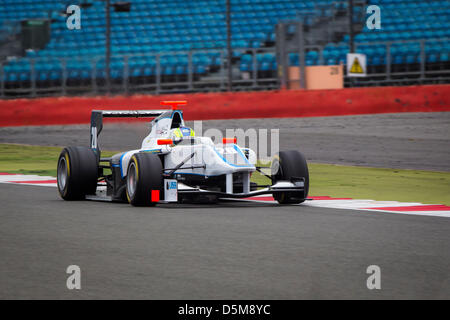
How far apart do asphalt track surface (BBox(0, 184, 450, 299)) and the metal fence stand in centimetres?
1377

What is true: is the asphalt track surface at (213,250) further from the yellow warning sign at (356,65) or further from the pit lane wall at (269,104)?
the yellow warning sign at (356,65)

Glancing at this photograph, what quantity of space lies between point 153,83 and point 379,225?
1679cm

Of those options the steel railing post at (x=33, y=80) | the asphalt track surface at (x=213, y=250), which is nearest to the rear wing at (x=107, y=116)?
the asphalt track surface at (x=213, y=250)

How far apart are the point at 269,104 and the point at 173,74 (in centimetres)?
380

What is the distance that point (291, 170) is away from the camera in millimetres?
10023

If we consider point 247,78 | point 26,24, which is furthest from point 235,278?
point 26,24

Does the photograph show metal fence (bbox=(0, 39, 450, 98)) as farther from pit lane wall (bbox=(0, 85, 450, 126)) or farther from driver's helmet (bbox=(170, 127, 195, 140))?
driver's helmet (bbox=(170, 127, 195, 140))

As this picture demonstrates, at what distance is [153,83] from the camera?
2444 cm

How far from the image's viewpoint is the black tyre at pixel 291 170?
32.9 feet

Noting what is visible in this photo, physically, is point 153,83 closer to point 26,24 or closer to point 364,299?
Result: point 26,24

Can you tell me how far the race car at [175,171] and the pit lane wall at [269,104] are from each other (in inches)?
404
